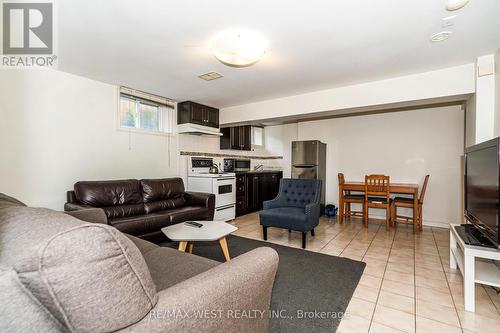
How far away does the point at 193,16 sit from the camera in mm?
1855

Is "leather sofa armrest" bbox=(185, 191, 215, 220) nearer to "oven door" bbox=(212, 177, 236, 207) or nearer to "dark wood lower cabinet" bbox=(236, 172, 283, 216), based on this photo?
"oven door" bbox=(212, 177, 236, 207)

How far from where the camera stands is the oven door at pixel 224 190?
4.28 meters

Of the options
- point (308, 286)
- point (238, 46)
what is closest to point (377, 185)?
point (308, 286)

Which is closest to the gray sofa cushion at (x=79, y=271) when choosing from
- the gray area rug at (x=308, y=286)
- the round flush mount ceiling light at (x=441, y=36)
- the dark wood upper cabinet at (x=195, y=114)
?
the gray area rug at (x=308, y=286)

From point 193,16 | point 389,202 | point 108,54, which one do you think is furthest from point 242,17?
point 389,202

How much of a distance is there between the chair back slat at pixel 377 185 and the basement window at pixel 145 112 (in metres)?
3.82

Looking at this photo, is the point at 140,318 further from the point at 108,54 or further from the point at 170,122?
the point at 170,122

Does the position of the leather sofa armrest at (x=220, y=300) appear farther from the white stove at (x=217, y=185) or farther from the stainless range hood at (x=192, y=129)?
the stainless range hood at (x=192, y=129)

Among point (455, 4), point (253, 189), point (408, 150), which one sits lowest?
point (253, 189)

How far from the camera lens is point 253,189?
18.0 ft

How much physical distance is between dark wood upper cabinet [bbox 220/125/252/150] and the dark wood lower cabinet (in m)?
0.80

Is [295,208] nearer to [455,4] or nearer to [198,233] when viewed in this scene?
[198,233]

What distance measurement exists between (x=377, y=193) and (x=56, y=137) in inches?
199

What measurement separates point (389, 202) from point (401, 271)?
198 cm
